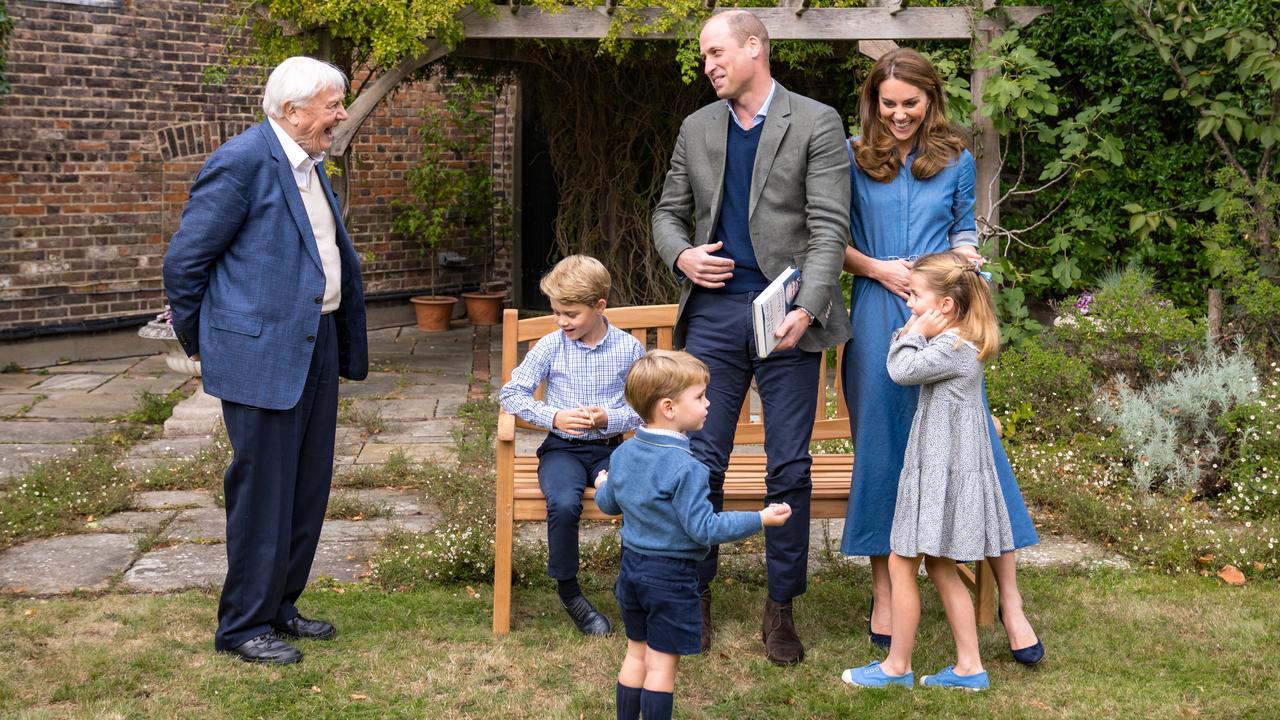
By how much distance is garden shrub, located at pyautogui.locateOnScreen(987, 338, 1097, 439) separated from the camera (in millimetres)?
6551

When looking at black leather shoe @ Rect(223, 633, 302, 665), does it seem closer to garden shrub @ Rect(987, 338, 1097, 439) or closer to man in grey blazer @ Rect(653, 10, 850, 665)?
man in grey blazer @ Rect(653, 10, 850, 665)

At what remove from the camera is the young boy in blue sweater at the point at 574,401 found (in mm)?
4074

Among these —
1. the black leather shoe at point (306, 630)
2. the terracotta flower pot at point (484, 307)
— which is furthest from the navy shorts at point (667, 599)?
the terracotta flower pot at point (484, 307)

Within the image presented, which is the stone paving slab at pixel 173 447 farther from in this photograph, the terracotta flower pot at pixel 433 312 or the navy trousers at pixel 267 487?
the terracotta flower pot at pixel 433 312

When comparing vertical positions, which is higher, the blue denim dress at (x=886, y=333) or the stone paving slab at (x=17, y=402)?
A: the blue denim dress at (x=886, y=333)

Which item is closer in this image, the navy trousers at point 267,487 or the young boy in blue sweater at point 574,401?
the navy trousers at point 267,487

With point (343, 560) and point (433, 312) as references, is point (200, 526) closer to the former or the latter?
point (343, 560)

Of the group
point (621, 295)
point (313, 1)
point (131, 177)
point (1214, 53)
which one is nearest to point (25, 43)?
point (131, 177)

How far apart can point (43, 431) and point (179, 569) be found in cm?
302

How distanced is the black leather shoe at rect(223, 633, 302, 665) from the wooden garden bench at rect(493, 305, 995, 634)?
660mm

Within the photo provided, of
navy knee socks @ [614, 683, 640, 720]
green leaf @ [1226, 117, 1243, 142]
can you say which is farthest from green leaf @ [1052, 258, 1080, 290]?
navy knee socks @ [614, 683, 640, 720]

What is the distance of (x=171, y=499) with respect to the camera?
589cm

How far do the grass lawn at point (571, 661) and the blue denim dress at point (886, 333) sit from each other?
1.50 feet

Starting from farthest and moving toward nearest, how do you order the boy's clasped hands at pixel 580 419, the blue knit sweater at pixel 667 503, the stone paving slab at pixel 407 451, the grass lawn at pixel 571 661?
the stone paving slab at pixel 407 451 → the boy's clasped hands at pixel 580 419 → the grass lawn at pixel 571 661 → the blue knit sweater at pixel 667 503
